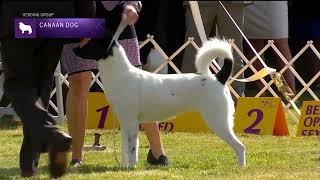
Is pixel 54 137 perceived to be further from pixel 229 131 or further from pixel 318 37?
pixel 318 37

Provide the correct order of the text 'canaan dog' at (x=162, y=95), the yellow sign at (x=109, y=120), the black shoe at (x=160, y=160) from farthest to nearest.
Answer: the yellow sign at (x=109, y=120) < the black shoe at (x=160, y=160) < the text 'canaan dog' at (x=162, y=95)

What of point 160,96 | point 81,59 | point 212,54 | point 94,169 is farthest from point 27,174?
point 212,54

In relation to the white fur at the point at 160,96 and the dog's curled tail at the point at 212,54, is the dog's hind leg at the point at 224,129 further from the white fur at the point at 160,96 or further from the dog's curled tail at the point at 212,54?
the dog's curled tail at the point at 212,54

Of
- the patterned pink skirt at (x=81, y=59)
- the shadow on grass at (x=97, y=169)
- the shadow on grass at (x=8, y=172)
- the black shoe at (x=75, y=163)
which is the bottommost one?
the shadow on grass at (x=8, y=172)

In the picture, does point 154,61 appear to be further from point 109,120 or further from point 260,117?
point 260,117

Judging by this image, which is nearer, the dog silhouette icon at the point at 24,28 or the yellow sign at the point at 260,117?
Answer: the dog silhouette icon at the point at 24,28

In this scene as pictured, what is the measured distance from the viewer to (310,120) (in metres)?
5.94

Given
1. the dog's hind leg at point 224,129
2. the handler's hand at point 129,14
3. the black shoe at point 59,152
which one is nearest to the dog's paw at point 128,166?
the dog's hind leg at point 224,129

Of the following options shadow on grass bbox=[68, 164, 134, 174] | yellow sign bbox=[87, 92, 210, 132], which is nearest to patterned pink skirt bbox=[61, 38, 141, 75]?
shadow on grass bbox=[68, 164, 134, 174]

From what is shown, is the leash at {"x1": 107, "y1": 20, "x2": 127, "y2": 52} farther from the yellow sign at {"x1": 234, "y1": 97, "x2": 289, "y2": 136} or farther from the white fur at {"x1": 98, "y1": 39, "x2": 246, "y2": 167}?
the yellow sign at {"x1": 234, "y1": 97, "x2": 289, "y2": 136}

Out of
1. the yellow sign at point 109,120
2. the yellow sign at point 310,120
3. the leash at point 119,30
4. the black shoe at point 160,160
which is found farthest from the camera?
the yellow sign at point 109,120

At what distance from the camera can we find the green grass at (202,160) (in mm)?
3686
